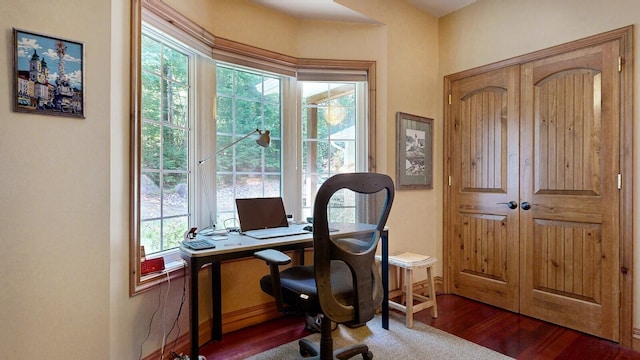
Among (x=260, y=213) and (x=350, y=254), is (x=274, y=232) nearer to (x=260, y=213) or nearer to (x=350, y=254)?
(x=260, y=213)

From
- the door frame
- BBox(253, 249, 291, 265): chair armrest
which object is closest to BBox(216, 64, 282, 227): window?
BBox(253, 249, 291, 265): chair armrest

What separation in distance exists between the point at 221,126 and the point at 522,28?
98.7 inches

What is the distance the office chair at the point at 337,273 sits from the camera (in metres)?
1.46

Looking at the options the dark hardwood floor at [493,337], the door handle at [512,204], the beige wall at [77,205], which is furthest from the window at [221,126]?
the door handle at [512,204]

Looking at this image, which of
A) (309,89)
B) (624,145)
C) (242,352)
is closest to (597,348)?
(624,145)

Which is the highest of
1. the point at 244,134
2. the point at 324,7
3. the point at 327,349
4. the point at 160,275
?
the point at 324,7

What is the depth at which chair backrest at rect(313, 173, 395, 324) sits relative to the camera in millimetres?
1443

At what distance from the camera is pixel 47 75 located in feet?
4.50

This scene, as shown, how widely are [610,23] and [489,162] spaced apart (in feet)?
3.93

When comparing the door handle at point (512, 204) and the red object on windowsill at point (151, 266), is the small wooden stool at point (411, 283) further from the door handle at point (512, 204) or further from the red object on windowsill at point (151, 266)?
the red object on windowsill at point (151, 266)

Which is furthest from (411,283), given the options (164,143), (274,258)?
(164,143)

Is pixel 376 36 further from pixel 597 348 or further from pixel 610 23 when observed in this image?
pixel 597 348

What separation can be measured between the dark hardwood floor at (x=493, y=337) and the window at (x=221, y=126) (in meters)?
0.70

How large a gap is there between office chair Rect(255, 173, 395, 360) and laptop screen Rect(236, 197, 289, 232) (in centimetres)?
57
